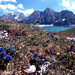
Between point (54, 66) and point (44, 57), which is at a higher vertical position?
point (44, 57)

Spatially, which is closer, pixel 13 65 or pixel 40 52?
pixel 13 65

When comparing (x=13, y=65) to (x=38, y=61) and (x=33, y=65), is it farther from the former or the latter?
(x=38, y=61)

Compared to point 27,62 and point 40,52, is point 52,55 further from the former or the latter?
point 27,62

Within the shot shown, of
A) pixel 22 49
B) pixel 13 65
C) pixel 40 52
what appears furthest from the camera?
pixel 40 52

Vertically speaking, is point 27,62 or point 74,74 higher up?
point 27,62

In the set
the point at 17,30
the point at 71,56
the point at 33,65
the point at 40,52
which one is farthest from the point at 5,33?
the point at 71,56

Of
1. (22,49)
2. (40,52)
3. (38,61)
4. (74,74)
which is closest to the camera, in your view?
(74,74)

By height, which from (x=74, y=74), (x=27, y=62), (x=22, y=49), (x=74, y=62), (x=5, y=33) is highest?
(x=5, y=33)

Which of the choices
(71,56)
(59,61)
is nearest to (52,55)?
(59,61)

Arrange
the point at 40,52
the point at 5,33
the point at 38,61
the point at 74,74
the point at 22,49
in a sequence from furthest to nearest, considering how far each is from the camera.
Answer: the point at 5,33
the point at 40,52
the point at 22,49
the point at 38,61
the point at 74,74
